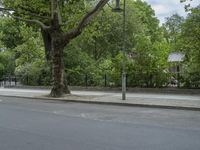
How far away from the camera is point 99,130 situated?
1105cm

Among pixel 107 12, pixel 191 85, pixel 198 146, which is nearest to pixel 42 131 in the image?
pixel 198 146

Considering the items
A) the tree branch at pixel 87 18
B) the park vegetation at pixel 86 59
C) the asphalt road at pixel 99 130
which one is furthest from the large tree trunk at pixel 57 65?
the asphalt road at pixel 99 130

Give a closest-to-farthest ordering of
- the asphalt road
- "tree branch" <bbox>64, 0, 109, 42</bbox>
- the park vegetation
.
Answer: the asphalt road < "tree branch" <bbox>64, 0, 109, 42</bbox> < the park vegetation

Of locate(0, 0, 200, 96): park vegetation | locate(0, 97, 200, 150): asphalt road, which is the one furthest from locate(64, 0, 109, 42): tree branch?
locate(0, 97, 200, 150): asphalt road

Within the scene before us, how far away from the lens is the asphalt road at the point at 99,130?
8.88 meters

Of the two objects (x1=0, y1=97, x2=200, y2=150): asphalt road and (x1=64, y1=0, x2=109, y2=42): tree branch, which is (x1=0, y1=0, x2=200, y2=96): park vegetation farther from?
(x1=0, y1=97, x2=200, y2=150): asphalt road

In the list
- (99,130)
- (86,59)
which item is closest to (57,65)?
(86,59)

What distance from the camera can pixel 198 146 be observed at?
28.6ft

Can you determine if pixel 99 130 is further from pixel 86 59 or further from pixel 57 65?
pixel 86 59

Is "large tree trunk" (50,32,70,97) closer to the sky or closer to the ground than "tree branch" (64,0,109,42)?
closer to the ground

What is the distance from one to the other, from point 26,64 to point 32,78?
203 cm

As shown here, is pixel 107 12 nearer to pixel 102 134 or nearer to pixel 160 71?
pixel 160 71

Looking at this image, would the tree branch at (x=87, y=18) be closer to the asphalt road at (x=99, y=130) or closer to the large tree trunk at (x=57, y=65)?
the large tree trunk at (x=57, y=65)

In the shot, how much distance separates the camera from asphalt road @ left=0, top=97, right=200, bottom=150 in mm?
8875
